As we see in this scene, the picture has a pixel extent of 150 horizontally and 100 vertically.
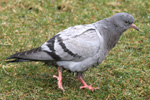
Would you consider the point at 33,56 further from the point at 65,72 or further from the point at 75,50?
→ the point at 65,72

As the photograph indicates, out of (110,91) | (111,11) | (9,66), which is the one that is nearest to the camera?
(110,91)

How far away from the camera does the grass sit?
178 inches

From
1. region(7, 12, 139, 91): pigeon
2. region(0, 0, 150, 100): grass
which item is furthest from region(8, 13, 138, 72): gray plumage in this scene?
region(0, 0, 150, 100): grass

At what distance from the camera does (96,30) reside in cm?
452

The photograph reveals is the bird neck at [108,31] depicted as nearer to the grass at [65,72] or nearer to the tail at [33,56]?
the grass at [65,72]

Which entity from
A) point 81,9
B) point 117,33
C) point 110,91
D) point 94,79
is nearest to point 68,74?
point 94,79

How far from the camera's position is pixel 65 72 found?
205 inches

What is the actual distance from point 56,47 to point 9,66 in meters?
1.24

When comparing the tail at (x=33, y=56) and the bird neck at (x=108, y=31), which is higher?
the bird neck at (x=108, y=31)

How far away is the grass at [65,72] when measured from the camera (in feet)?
14.9

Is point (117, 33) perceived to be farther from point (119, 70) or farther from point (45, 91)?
point (45, 91)

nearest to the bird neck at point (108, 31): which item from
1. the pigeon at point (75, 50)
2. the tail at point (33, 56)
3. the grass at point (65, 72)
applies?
the pigeon at point (75, 50)

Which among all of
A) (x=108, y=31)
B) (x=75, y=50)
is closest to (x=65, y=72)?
(x=75, y=50)

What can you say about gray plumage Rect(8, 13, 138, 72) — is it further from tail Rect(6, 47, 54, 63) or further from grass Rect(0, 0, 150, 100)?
grass Rect(0, 0, 150, 100)
